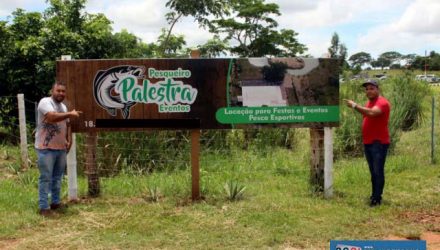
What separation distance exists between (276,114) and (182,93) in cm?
134

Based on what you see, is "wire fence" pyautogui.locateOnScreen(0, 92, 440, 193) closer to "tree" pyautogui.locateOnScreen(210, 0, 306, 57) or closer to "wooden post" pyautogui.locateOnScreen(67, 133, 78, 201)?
"wooden post" pyautogui.locateOnScreen(67, 133, 78, 201)

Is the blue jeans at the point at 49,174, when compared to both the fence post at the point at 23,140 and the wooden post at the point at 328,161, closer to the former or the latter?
the fence post at the point at 23,140

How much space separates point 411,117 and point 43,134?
10447mm

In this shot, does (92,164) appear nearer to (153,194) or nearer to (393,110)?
(153,194)

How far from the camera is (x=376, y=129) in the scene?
22.0 ft

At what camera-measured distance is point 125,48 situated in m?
13.2

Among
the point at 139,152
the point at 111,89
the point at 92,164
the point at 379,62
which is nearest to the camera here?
the point at 111,89

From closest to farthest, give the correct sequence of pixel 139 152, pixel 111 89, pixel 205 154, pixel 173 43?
pixel 111 89
pixel 139 152
pixel 205 154
pixel 173 43

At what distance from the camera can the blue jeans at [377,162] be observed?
674 cm

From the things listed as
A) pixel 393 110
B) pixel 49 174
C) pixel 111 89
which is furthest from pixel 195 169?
pixel 393 110

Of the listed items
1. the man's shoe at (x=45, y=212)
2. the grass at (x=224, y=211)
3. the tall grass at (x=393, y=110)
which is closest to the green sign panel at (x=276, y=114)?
the grass at (x=224, y=211)

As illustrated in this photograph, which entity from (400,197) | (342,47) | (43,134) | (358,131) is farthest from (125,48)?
(342,47)

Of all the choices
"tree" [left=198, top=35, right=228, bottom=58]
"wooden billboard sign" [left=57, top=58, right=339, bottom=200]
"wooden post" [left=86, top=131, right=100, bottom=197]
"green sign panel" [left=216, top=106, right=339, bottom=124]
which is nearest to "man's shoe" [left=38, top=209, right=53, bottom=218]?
"wooden post" [left=86, top=131, right=100, bottom=197]

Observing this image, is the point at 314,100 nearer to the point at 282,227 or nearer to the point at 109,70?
the point at 282,227
